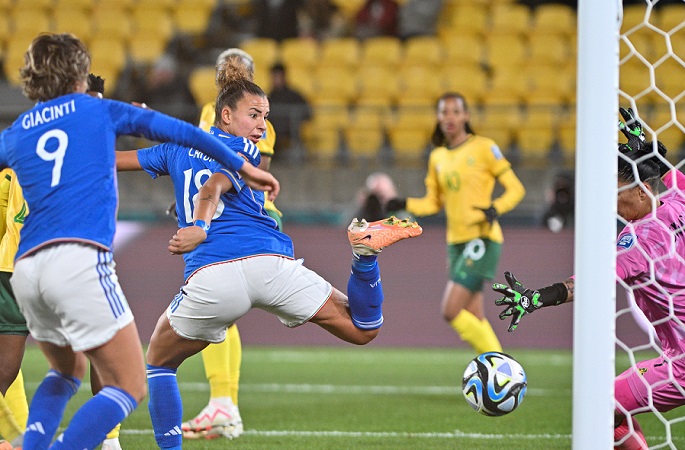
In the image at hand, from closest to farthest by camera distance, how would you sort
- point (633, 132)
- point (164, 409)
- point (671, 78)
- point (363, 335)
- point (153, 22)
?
1. point (164, 409)
2. point (633, 132)
3. point (363, 335)
4. point (671, 78)
5. point (153, 22)

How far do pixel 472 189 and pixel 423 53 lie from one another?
21.8 feet

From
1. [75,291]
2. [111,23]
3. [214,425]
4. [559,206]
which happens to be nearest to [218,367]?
[214,425]

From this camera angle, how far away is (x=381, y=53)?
14.2 meters

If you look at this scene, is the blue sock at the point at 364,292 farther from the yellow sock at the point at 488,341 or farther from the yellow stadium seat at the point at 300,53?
the yellow stadium seat at the point at 300,53

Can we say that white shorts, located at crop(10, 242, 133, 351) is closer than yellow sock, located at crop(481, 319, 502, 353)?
Yes

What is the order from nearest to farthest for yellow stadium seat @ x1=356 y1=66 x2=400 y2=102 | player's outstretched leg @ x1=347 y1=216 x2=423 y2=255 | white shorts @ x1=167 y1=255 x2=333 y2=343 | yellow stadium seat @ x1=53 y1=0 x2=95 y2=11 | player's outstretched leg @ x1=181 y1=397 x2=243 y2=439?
white shorts @ x1=167 y1=255 x2=333 y2=343 → player's outstretched leg @ x1=347 y1=216 x2=423 y2=255 → player's outstretched leg @ x1=181 y1=397 x2=243 y2=439 → yellow stadium seat @ x1=356 y1=66 x2=400 y2=102 → yellow stadium seat @ x1=53 y1=0 x2=95 y2=11

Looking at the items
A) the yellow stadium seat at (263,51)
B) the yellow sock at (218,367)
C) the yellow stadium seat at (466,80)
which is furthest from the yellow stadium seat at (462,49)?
the yellow sock at (218,367)

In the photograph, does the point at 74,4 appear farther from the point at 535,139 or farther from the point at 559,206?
the point at 559,206

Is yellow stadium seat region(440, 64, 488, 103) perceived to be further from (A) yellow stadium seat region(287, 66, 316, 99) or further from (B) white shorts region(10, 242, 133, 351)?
(B) white shorts region(10, 242, 133, 351)

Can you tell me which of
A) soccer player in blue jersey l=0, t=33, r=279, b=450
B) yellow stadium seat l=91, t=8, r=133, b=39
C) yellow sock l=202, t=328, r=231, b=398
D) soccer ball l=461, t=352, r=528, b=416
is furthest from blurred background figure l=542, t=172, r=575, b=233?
soccer player in blue jersey l=0, t=33, r=279, b=450

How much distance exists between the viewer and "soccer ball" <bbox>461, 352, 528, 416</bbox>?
470 cm

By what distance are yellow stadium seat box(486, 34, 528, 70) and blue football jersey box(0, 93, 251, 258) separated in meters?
11.0

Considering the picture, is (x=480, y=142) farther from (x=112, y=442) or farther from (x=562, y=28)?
(x=562, y=28)

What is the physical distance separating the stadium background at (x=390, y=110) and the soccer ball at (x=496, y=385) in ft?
17.5
